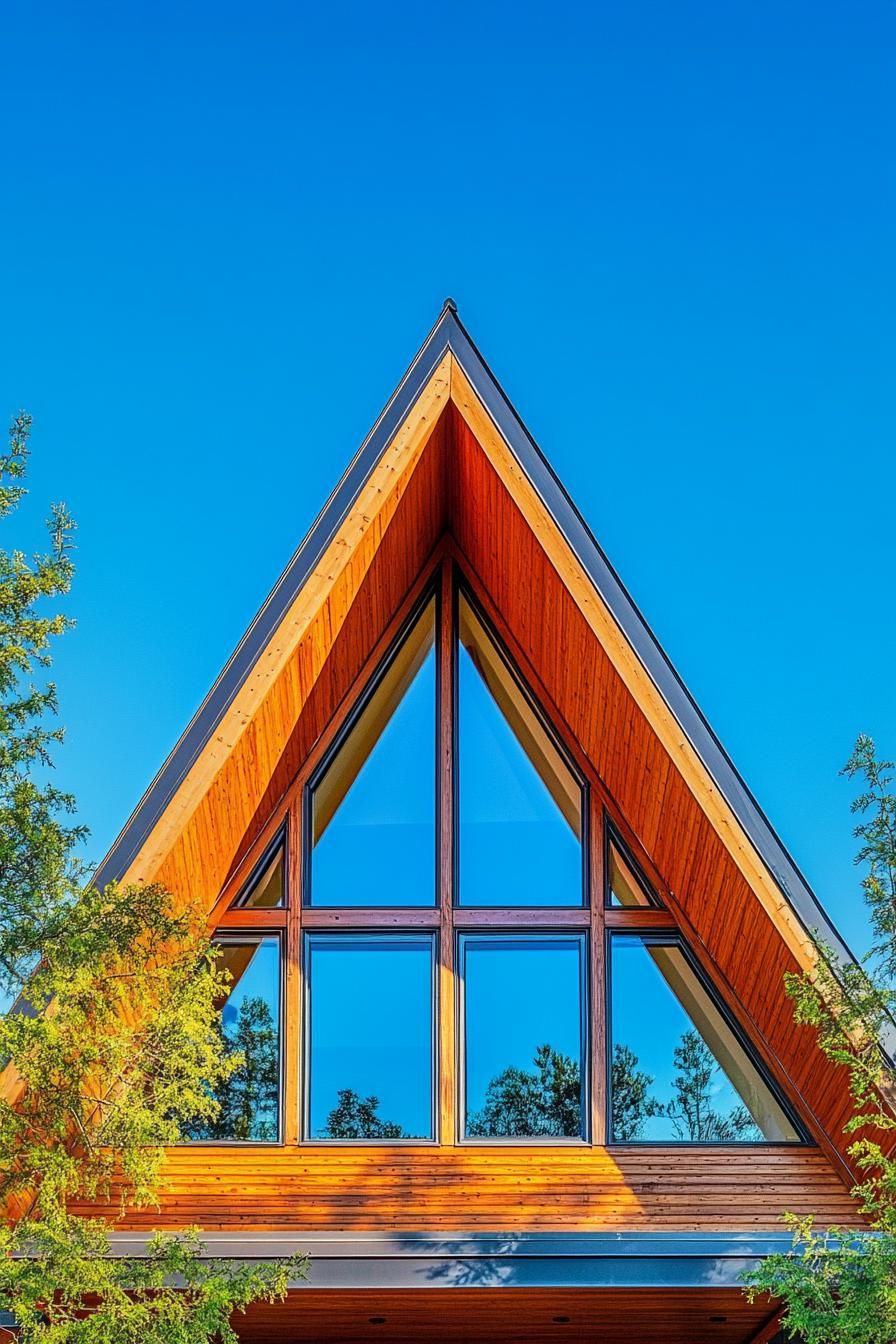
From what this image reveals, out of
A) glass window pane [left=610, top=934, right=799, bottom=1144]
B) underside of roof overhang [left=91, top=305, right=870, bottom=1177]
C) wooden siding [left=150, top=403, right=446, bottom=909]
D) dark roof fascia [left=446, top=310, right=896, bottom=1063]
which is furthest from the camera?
glass window pane [left=610, top=934, right=799, bottom=1144]

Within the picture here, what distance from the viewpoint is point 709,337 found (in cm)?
2489

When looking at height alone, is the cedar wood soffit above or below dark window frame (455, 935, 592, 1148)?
above

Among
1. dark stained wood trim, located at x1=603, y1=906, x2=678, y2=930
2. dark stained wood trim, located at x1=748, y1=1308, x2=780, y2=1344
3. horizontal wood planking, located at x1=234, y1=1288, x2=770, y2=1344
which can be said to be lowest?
dark stained wood trim, located at x1=748, y1=1308, x2=780, y2=1344

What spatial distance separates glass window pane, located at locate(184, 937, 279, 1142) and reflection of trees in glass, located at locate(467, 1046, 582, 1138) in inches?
54.7

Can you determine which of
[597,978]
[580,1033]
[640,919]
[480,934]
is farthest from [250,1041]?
[640,919]

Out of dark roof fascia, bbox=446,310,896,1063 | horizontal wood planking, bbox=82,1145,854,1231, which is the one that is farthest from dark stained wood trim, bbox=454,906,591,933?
dark roof fascia, bbox=446,310,896,1063

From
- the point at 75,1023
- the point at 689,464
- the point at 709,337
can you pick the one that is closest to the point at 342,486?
the point at 75,1023

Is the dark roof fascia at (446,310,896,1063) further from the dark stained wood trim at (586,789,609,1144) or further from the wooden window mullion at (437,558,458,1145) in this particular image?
the wooden window mullion at (437,558,458,1145)

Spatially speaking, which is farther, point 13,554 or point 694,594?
point 694,594

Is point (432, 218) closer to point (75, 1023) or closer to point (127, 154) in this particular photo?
point (127, 154)

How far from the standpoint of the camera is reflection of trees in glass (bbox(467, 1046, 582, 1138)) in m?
8.93

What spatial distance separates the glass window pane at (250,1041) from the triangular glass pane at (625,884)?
2419 millimetres

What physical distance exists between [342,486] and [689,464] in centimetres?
2032

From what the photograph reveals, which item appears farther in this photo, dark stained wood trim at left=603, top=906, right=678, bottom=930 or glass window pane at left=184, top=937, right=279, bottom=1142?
dark stained wood trim at left=603, top=906, right=678, bottom=930
